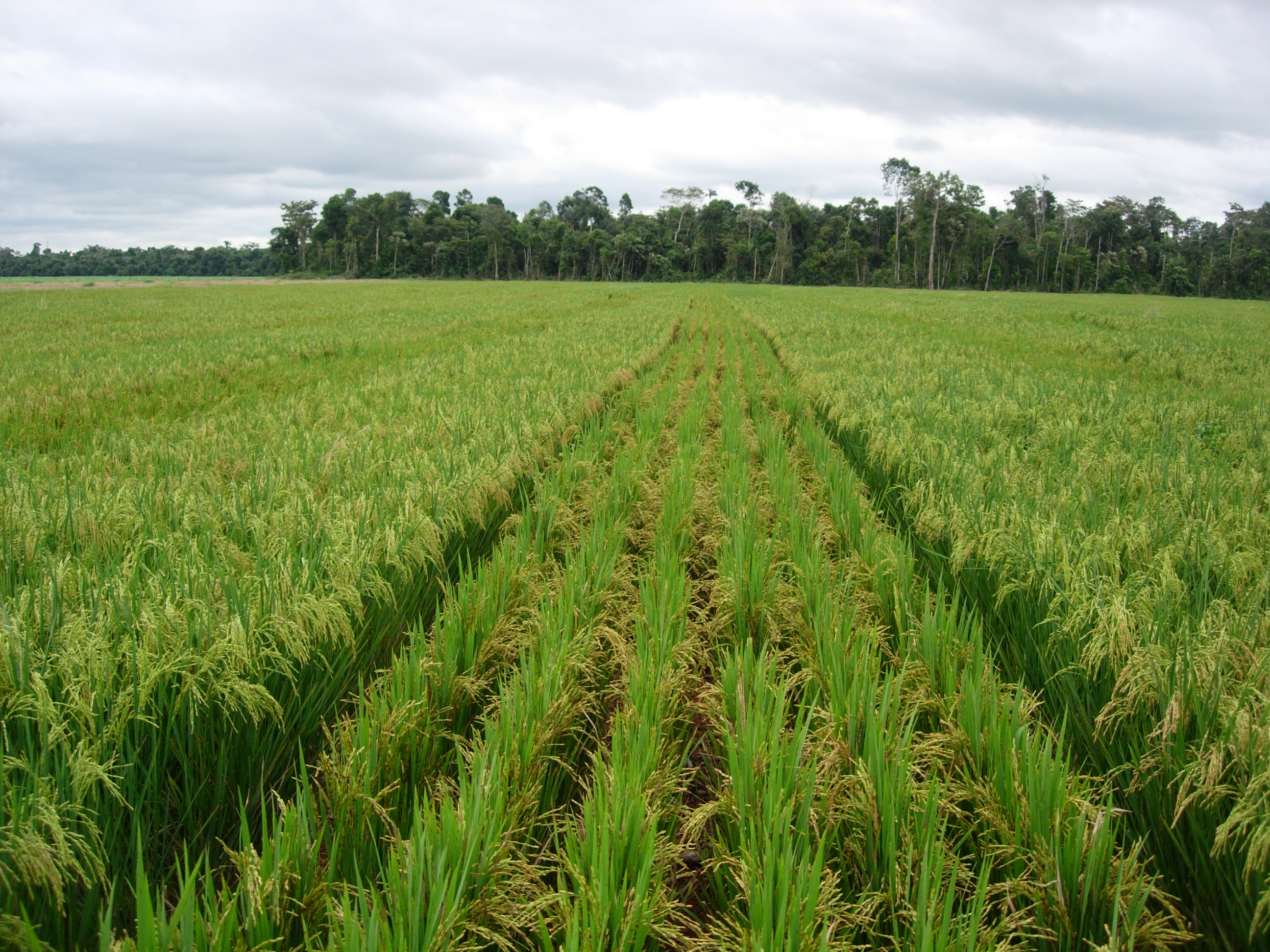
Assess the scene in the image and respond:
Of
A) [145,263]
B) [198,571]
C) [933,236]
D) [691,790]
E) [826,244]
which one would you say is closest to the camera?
[198,571]

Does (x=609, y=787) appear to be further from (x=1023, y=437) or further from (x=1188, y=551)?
(x=1023, y=437)

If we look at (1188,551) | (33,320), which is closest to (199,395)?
(1188,551)

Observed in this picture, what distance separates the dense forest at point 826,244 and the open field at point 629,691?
67458mm

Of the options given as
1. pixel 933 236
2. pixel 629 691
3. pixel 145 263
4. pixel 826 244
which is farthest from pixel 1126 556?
pixel 145 263

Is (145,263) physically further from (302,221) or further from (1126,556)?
(1126,556)

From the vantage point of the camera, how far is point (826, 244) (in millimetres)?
77250

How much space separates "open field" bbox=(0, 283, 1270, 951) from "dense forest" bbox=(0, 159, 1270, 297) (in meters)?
67.5

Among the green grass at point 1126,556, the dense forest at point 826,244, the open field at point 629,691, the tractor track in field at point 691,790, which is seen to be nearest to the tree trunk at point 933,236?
the dense forest at point 826,244

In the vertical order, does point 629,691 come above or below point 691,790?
above

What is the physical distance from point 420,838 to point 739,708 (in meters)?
1.05

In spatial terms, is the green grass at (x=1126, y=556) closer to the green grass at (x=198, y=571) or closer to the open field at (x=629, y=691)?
the open field at (x=629, y=691)

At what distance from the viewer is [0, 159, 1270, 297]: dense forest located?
2635 inches

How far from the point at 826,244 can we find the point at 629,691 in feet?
275

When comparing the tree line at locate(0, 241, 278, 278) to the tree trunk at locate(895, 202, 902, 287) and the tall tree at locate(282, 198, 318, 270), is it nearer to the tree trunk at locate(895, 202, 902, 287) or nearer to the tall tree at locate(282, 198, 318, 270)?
the tall tree at locate(282, 198, 318, 270)
